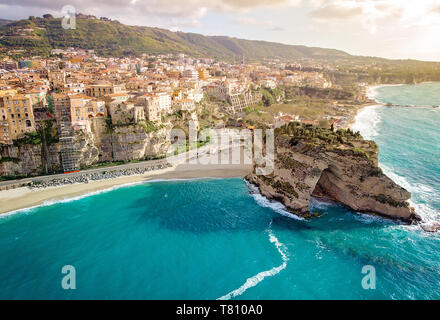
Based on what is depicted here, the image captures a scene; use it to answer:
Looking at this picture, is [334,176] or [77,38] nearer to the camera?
[334,176]

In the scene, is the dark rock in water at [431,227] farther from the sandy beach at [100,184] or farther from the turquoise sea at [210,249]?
the sandy beach at [100,184]

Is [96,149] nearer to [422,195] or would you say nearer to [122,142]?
[122,142]

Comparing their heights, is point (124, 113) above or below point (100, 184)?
above

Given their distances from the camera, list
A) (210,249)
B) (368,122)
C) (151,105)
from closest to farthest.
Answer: (210,249) < (151,105) < (368,122)

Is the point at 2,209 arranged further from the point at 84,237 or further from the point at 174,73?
the point at 174,73

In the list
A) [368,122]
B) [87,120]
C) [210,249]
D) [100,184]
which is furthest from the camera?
[368,122]

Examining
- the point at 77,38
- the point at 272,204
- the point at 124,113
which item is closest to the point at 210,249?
the point at 272,204
